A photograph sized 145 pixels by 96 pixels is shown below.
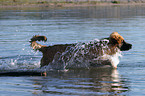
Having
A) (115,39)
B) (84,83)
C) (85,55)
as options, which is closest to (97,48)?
(85,55)

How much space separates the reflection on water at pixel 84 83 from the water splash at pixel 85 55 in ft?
1.04

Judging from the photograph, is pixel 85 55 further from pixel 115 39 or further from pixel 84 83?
pixel 84 83

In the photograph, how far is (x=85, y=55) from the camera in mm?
11930

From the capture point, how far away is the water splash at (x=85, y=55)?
464 inches

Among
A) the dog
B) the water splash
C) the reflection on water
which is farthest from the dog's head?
the reflection on water

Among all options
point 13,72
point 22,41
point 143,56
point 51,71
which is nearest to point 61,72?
point 51,71

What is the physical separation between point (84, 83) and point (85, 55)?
1.87 metres

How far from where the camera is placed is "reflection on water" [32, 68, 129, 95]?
9281 millimetres

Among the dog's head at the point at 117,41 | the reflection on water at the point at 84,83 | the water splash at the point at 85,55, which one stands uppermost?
the dog's head at the point at 117,41

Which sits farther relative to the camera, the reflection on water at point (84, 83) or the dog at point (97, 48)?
the dog at point (97, 48)

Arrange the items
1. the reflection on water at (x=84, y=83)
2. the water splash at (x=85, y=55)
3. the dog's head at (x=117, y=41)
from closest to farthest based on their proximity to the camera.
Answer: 1. the reflection on water at (x=84, y=83)
2. the dog's head at (x=117, y=41)
3. the water splash at (x=85, y=55)

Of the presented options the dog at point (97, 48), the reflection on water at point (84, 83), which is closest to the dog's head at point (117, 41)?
the dog at point (97, 48)

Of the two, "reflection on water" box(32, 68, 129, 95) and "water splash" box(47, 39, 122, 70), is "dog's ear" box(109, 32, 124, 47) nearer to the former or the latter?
"water splash" box(47, 39, 122, 70)

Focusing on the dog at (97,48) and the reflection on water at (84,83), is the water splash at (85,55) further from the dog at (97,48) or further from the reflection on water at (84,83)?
the reflection on water at (84,83)
